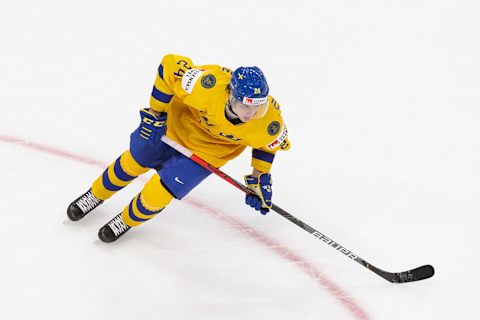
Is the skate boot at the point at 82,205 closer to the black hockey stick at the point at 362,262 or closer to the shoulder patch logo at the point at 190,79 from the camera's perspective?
the black hockey stick at the point at 362,262

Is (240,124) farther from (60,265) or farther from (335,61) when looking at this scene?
(335,61)

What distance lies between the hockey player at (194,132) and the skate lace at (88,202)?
0.47ft

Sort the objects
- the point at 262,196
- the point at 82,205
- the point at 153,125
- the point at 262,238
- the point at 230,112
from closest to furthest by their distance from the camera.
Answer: the point at 230,112
the point at 153,125
the point at 262,196
the point at 82,205
the point at 262,238

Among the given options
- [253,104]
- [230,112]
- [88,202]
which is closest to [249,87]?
[253,104]

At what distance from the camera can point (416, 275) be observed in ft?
11.0

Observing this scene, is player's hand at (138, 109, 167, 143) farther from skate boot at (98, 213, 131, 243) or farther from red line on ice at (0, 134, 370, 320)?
red line on ice at (0, 134, 370, 320)

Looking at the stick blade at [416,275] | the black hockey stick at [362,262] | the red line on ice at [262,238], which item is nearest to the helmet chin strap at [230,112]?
the black hockey stick at [362,262]

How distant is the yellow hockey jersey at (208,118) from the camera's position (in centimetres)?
307

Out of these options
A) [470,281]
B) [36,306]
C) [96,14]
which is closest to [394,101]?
[470,281]

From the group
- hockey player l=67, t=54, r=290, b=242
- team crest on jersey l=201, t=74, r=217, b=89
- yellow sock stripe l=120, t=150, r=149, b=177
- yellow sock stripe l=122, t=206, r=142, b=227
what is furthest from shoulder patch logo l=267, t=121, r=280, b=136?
yellow sock stripe l=122, t=206, r=142, b=227

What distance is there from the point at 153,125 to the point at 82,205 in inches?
28.5

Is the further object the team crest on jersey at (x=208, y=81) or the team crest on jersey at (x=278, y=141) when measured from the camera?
the team crest on jersey at (x=278, y=141)

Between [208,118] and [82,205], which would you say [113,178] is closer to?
[82,205]

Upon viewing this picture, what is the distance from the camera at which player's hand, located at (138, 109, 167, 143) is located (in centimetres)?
315
